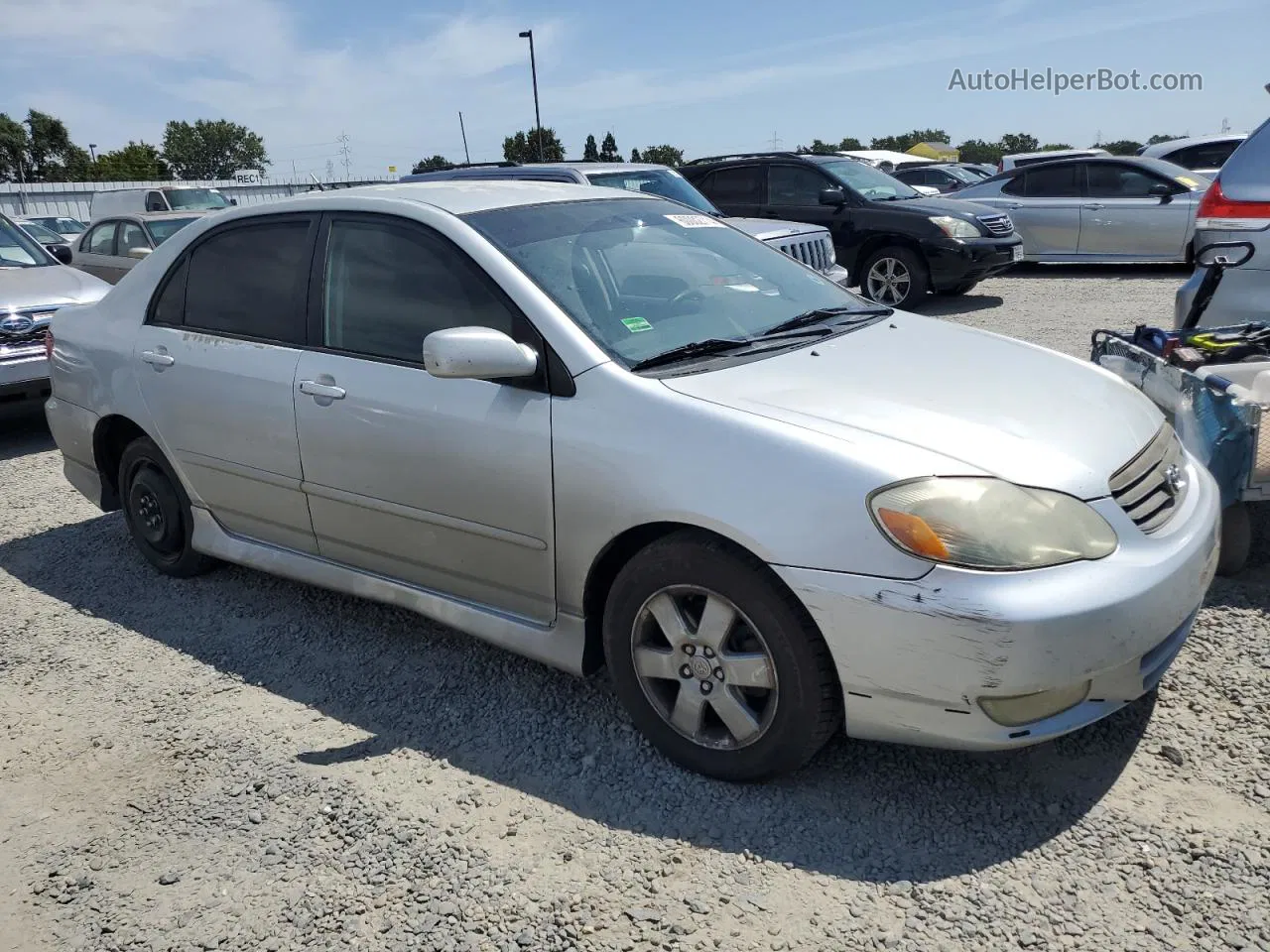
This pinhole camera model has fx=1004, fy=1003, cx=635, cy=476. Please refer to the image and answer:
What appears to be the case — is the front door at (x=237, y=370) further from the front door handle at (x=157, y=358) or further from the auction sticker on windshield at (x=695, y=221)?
the auction sticker on windshield at (x=695, y=221)

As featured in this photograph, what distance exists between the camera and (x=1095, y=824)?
2.57m

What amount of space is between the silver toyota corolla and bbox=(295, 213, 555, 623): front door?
11 millimetres

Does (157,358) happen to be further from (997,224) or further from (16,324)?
(997,224)

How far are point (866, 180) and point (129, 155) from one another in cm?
9704

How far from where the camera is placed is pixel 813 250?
9250mm

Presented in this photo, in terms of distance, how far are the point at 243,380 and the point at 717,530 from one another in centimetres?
215

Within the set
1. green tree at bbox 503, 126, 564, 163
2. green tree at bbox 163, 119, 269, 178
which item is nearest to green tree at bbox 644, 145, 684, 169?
green tree at bbox 503, 126, 564, 163

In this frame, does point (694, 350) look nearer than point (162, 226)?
Yes

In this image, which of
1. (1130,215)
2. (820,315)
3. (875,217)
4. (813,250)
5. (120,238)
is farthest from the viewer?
(1130,215)

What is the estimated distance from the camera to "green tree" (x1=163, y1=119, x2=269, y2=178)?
367 ft

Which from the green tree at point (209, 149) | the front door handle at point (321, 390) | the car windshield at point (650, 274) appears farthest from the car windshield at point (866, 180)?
the green tree at point (209, 149)

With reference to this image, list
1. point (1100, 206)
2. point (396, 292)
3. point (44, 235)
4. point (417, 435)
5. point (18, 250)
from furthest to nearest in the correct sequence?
point (44, 235) < point (1100, 206) < point (18, 250) < point (396, 292) < point (417, 435)

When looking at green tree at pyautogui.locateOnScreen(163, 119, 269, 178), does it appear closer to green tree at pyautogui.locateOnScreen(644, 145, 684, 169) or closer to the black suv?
green tree at pyautogui.locateOnScreen(644, 145, 684, 169)

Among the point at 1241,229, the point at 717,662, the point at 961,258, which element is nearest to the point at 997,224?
the point at 961,258
